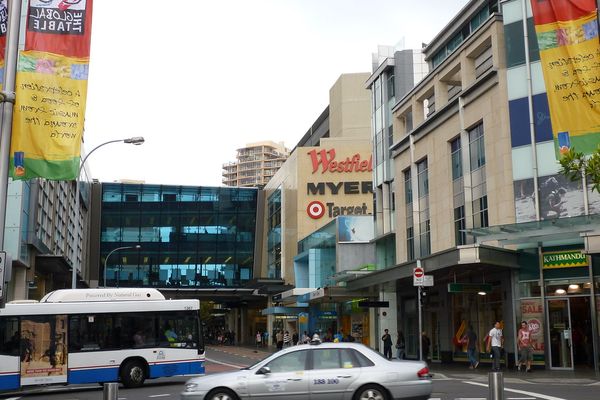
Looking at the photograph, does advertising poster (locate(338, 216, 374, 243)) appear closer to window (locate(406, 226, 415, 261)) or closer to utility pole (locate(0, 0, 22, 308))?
window (locate(406, 226, 415, 261))

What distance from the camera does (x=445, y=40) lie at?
38.9 m

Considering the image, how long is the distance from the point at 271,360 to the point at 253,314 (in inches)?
3163

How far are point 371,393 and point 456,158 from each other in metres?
21.8

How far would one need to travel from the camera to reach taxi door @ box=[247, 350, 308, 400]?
14000 mm

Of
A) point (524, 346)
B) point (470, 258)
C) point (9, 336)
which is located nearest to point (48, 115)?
point (9, 336)

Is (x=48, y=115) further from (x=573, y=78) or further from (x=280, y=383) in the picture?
(x=573, y=78)

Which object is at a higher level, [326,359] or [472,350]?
[326,359]

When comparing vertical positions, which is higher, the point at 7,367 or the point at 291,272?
the point at 291,272

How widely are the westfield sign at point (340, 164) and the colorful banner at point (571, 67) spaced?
49.6 m

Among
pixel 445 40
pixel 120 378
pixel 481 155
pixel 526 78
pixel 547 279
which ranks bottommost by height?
pixel 120 378

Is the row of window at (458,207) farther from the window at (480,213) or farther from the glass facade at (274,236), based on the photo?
the glass facade at (274,236)

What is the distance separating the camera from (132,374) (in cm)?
2184

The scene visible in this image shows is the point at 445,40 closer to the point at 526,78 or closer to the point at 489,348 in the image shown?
the point at 526,78

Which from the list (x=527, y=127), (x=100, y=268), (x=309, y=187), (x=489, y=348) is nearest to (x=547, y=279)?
(x=489, y=348)
